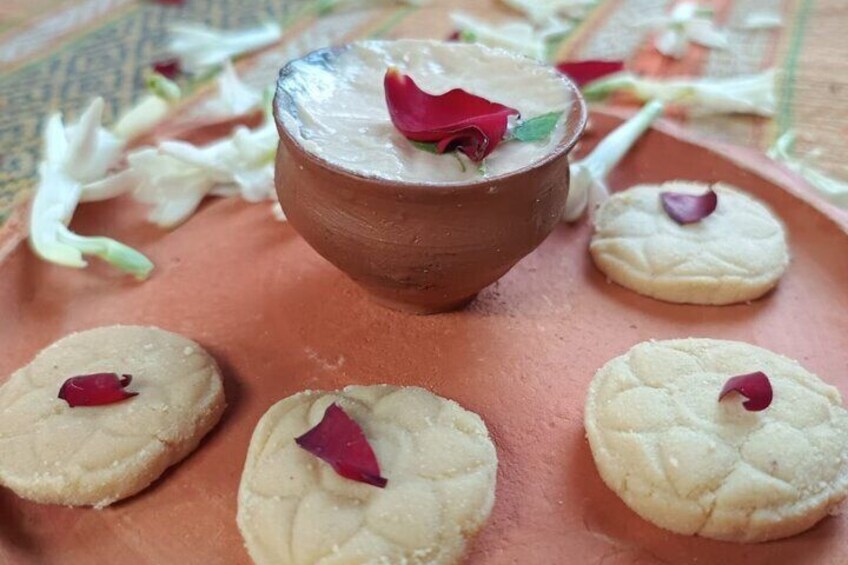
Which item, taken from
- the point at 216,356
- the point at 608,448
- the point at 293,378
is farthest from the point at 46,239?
the point at 608,448

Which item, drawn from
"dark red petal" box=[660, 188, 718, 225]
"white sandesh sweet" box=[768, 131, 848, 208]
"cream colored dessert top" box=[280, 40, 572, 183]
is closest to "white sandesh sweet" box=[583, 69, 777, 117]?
"white sandesh sweet" box=[768, 131, 848, 208]

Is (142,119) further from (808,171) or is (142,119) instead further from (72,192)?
(808,171)

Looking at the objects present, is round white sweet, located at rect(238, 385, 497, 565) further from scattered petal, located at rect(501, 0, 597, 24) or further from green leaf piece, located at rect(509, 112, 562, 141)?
scattered petal, located at rect(501, 0, 597, 24)

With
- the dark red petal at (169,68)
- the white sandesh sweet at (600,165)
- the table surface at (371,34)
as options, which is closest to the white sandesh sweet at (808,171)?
the table surface at (371,34)

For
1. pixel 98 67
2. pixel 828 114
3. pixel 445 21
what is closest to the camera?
pixel 828 114

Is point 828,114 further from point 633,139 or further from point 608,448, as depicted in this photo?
point 608,448

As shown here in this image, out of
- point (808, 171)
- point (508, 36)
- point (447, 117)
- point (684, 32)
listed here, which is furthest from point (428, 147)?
point (684, 32)
